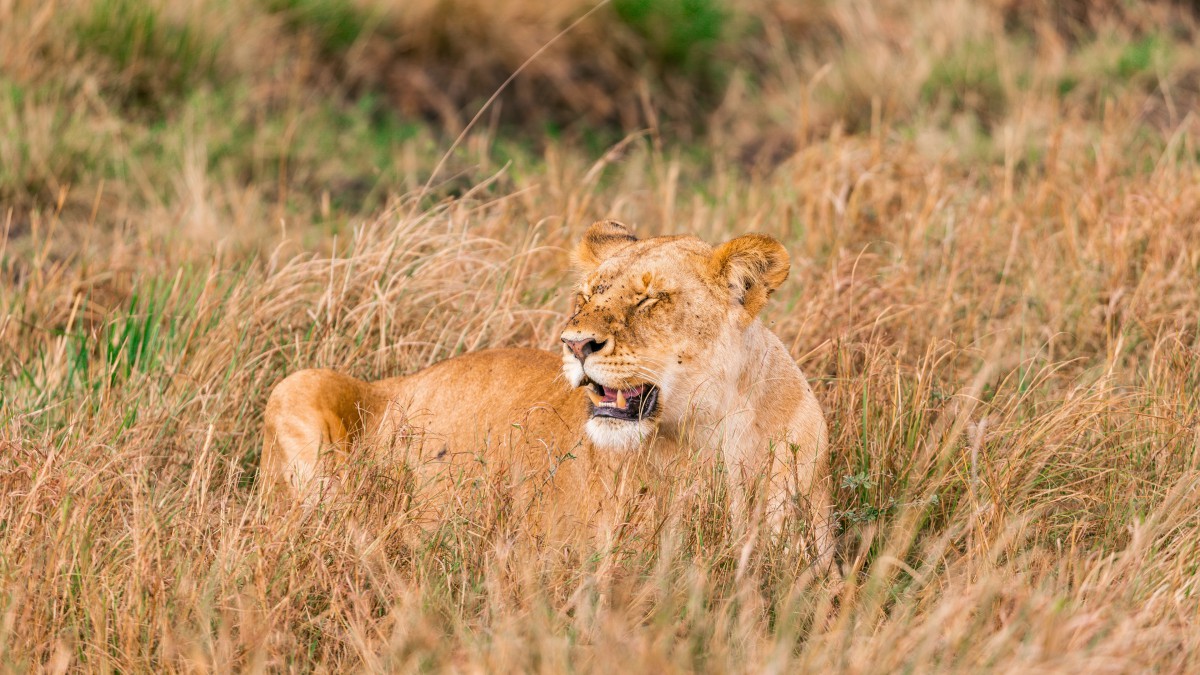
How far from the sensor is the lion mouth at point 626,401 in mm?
3797

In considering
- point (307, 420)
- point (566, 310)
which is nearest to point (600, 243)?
point (307, 420)

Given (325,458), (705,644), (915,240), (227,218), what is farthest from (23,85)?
(705,644)

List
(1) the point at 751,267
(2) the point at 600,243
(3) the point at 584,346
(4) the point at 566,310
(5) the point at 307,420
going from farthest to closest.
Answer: (4) the point at 566,310 → (5) the point at 307,420 → (2) the point at 600,243 → (1) the point at 751,267 → (3) the point at 584,346

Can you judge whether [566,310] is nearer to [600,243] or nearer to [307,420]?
[600,243]

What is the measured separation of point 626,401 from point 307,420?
1.20 m

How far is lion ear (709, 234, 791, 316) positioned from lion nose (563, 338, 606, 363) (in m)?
0.39

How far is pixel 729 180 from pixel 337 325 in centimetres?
311

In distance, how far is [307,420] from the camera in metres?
4.52

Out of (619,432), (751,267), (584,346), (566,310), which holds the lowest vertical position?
(566,310)

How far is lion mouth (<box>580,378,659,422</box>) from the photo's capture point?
3797 millimetres

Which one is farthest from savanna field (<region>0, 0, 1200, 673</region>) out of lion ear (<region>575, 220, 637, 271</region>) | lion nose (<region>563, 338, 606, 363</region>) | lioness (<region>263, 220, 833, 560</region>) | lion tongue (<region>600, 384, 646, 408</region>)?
lion ear (<region>575, 220, 637, 271</region>)

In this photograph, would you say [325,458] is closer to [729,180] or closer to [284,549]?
[284,549]

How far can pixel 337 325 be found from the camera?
5.27m

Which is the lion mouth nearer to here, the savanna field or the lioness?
the lioness
